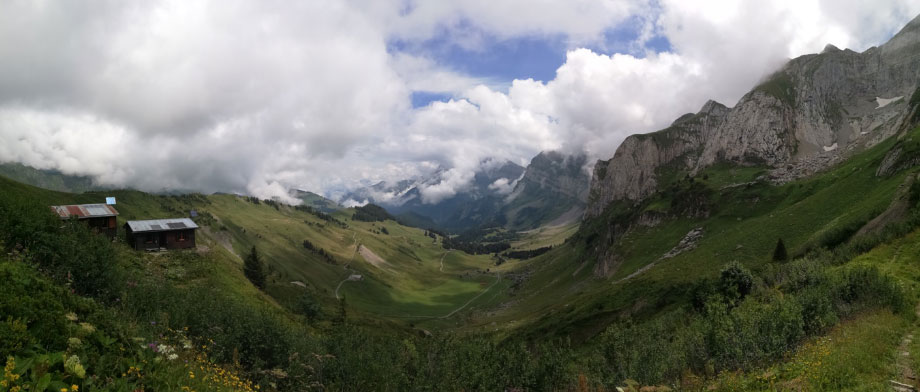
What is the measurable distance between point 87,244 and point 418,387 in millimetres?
29650

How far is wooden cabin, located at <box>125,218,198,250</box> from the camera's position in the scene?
261 feet

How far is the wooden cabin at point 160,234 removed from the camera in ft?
261

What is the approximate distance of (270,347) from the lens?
26.9m

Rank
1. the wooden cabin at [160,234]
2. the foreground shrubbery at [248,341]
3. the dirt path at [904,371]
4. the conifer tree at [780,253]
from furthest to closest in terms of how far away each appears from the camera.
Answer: the wooden cabin at [160,234] < the conifer tree at [780,253] < the dirt path at [904,371] < the foreground shrubbery at [248,341]

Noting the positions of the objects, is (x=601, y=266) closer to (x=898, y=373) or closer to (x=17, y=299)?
(x=898, y=373)

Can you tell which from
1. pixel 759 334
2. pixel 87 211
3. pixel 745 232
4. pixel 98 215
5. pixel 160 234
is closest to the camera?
pixel 759 334

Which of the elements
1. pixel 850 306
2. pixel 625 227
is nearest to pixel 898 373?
pixel 850 306

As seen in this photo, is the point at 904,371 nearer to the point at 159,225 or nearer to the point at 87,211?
the point at 159,225

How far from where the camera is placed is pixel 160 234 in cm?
8181

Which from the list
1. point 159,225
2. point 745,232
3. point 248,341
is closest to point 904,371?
point 248,341

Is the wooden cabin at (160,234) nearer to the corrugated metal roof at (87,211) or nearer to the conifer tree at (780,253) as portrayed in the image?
the corrugated metal roof at (87,211)

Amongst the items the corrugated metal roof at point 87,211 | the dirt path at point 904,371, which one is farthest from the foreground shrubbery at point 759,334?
the corrugated metal roof at point 87,211

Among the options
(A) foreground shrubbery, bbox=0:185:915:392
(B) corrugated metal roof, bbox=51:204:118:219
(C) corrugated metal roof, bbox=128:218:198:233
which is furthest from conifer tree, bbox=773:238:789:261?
(B) corrugated metal roof, bbox=51:204:118:219

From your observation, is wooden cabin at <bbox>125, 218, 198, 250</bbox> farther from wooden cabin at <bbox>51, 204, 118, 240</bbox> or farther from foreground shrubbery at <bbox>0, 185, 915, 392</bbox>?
foreground shrubbery at <bbox>0, 185, 915, 392</bbox>
